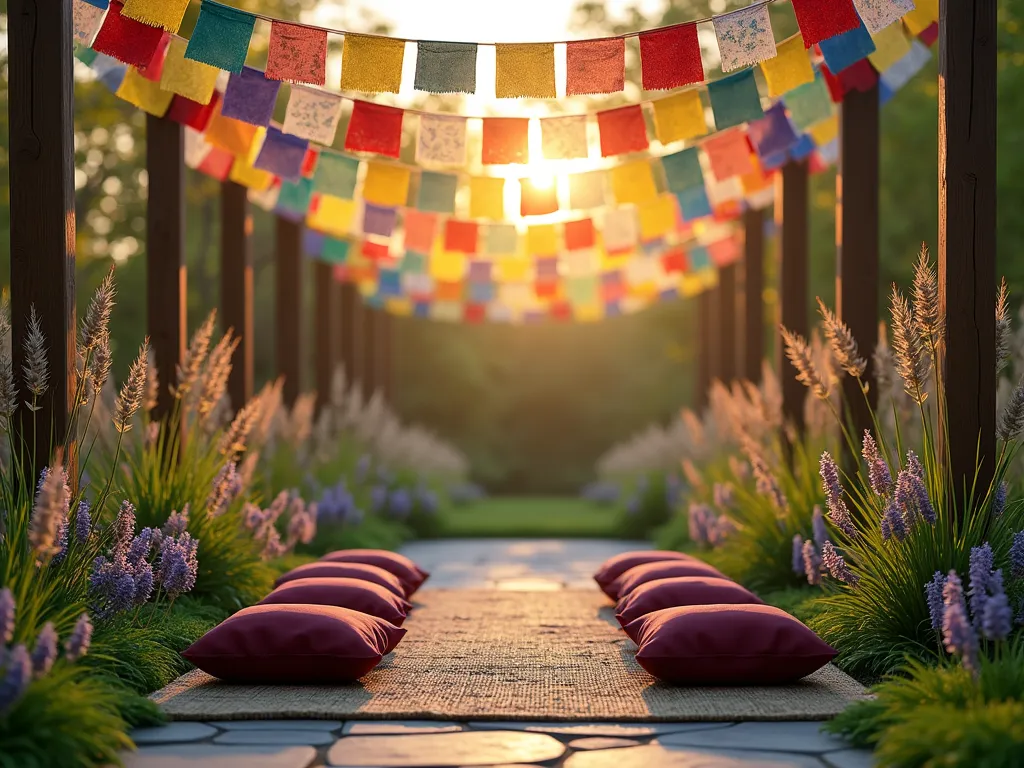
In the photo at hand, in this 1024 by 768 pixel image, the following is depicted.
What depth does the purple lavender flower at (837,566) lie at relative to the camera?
427 cm

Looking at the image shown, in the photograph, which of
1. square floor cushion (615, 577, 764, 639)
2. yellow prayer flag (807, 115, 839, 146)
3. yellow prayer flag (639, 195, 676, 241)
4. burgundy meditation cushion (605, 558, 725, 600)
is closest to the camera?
square floor cushion (615, 577, 764, 639)

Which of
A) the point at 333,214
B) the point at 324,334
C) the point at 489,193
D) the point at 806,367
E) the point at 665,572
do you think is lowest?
the point at 665,572

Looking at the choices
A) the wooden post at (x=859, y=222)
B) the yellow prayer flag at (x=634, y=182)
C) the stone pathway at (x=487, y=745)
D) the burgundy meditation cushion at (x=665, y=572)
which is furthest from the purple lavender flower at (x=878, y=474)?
the yellow prayer flag at (x=634, y=182)

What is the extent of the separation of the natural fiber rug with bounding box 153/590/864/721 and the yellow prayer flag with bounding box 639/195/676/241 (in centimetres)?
419

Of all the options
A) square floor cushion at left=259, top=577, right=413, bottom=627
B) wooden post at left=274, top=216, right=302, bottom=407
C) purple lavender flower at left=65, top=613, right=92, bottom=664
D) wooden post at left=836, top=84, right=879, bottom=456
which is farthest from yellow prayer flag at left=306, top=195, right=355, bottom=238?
purple lavender flower at left=65, top=613, right=92, bottom=664

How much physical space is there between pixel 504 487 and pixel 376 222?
64.5 feet

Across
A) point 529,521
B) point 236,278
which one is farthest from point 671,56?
point 529,521

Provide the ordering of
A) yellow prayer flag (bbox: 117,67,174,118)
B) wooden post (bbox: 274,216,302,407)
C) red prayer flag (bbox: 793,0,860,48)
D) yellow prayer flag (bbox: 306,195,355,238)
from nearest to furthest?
red prayer flag (bbox: 793,0,860,48), yellow prayer flag (bbox: 117,67,174,118), yellow prayer flag (bbox: 306,195,355,238), wooden post (bbox: 274,216,302,407)

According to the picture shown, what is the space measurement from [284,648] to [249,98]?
10.1 feet

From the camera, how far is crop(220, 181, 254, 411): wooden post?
305 inches

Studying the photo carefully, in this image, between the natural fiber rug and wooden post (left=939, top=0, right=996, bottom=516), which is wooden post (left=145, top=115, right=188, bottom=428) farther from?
wooden post (left=939, top=0, right=996, bottom=516)

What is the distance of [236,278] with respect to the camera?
7.88m

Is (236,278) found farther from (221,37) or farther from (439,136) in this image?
(221,37)

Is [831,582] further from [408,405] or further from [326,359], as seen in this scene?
[408,405]
